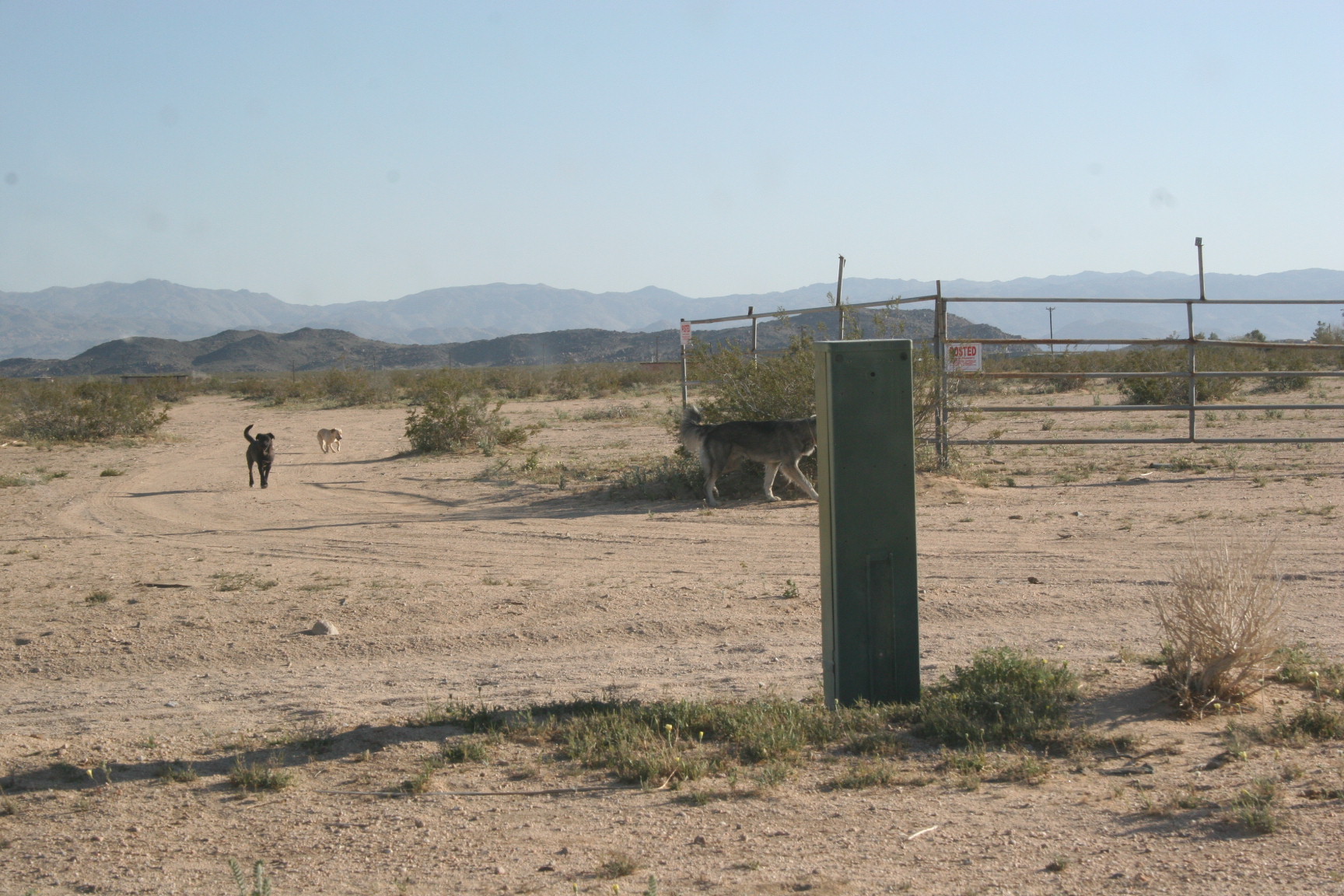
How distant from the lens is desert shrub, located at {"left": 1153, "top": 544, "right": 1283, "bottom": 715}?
5.11m

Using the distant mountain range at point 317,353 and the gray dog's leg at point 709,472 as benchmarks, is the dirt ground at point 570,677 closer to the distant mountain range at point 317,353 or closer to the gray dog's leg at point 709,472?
the gray dog's leg at point 709,472

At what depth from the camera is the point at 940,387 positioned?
14281 mm

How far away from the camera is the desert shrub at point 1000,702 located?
16.1 feet

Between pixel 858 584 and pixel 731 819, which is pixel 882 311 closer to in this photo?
pixel 858 584

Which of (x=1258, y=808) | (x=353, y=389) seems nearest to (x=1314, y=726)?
(x=1258, y=808)

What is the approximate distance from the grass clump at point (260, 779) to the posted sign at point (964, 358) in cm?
1139

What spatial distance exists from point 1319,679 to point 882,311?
9417 millimetres

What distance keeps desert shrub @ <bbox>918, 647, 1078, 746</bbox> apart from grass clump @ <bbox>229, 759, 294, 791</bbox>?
116 inches

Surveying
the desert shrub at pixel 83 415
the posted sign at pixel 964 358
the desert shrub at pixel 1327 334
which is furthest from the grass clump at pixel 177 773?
the desert shrub at pixel 1327 334

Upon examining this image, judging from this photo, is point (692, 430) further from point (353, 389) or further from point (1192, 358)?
point (353, 389)

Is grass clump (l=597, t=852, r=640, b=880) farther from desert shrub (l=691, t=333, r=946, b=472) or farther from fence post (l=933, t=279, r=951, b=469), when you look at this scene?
fence post (l=933, t=279, r=951, b=469)

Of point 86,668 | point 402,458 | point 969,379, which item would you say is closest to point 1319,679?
point 86,668

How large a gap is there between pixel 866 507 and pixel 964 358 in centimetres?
973

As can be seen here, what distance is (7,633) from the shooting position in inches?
294
